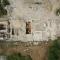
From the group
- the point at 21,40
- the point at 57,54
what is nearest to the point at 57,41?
the point at 57,54

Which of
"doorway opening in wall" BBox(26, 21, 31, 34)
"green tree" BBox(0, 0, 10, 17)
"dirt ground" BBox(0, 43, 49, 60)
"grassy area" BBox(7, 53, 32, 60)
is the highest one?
"green tree" BBox(0, 0, 10, 17)

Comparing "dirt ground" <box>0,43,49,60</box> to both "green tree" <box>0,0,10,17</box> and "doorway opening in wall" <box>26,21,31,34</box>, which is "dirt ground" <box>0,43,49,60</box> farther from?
"green tree" <box>0,0,10,17</box>

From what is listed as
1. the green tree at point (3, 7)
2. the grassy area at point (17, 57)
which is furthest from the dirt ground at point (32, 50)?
the green tree at point (3, 7)

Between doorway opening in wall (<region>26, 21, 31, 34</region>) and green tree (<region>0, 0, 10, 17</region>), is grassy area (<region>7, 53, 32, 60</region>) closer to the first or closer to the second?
doorway opening in wall (<region>26, 21, 31, 34</region>)

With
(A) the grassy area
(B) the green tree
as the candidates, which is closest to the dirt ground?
(A) the grassy area

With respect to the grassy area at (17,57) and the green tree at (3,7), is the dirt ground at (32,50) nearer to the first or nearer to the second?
the grassy area at (17,57)

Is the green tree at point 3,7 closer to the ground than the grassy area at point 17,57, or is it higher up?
higher up

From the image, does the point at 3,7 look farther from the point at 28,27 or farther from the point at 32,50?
the point at 32,50

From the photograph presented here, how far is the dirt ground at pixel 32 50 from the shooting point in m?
1.33

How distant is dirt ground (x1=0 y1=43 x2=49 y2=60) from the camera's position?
1.33m

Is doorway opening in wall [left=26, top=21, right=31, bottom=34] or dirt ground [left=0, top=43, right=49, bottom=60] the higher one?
doorway opening in wall [left=26, top=21, right=31, bottom=34]

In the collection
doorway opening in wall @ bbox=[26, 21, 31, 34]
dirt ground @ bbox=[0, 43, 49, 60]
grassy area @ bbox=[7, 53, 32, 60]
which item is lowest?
grassy area @ bbox=[7, 53, 32, 60]

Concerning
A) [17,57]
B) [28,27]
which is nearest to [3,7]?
[28,27]

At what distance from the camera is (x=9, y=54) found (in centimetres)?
133
